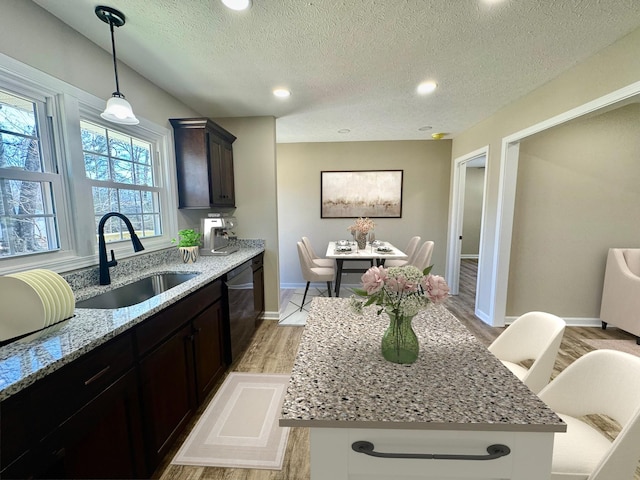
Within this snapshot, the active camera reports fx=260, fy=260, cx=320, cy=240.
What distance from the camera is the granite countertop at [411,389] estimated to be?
2.28ft

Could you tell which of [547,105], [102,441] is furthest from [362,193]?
[102,441]

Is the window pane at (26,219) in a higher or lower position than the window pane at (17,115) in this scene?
lower

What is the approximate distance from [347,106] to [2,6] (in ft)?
8.11

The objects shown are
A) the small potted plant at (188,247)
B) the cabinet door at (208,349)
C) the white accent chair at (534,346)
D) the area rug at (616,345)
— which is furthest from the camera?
the area rug at (616,345)

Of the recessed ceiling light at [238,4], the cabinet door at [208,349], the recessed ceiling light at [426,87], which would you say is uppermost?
the recessed ceiling light at [426,87]

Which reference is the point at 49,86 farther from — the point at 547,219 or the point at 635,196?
the point at 635,196

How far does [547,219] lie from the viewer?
2992mm

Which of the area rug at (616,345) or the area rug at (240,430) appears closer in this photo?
the area rug at (240,430)

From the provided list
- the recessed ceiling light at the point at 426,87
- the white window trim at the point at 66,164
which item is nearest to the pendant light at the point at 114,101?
the white window trim at the point at 66,164

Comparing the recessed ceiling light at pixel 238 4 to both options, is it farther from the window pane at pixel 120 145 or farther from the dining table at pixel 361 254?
the dining table at pixel 361 254

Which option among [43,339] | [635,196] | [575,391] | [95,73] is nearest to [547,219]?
[635,196]

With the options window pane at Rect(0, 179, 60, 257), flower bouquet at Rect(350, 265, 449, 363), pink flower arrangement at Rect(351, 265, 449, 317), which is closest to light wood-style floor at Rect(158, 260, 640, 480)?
flower bouquet at Rect(350, 265, 449, 363)

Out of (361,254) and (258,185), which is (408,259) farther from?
(258,185)

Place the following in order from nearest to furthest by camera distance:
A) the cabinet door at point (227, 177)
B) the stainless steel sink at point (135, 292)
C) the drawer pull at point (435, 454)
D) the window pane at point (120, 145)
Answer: the drawer pull at point (435, 454) → the stainless steel sink at point (135, 292) → the window pane at point (120, 145) → the cabinet door at point (227, 177)
